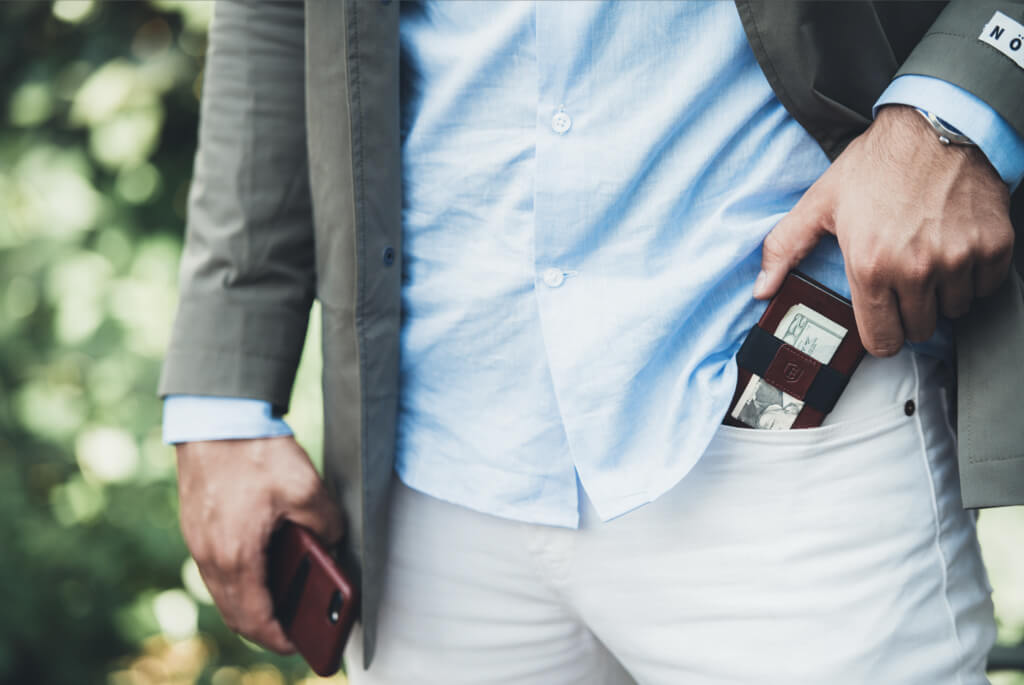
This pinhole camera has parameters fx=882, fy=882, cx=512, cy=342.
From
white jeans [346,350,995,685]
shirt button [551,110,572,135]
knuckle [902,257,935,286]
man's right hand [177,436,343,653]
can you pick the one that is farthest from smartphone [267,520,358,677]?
knuckle [902,257,935,286]

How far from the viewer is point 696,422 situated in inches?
35.2

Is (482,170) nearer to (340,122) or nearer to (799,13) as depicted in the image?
(340,122)

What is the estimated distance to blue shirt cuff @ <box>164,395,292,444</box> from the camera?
44.7 inches

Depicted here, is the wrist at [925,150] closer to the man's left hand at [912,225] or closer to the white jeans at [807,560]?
the man's left hand at [912,225]

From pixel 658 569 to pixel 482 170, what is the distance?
0.47 meters

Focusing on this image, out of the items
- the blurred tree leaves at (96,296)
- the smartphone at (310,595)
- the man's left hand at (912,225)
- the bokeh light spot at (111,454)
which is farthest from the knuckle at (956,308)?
the bokeh light spot at (111,454)

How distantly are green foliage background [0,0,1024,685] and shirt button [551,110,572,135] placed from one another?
1.23m

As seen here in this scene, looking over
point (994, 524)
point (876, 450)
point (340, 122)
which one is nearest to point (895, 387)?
point (876, 450)

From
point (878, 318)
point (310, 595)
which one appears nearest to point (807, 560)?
point (878, 318)

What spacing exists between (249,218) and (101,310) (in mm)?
1108

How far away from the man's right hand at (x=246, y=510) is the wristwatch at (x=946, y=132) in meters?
0.80

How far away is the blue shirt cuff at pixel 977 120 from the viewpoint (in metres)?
0.76

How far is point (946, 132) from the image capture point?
77cm

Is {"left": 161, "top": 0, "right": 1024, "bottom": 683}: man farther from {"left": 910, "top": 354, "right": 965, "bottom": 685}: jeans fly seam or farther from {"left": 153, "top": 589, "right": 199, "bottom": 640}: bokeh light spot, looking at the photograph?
{"left": 153, "top": 589, "right": 199, "bottom": 640}: bokeh light spot
